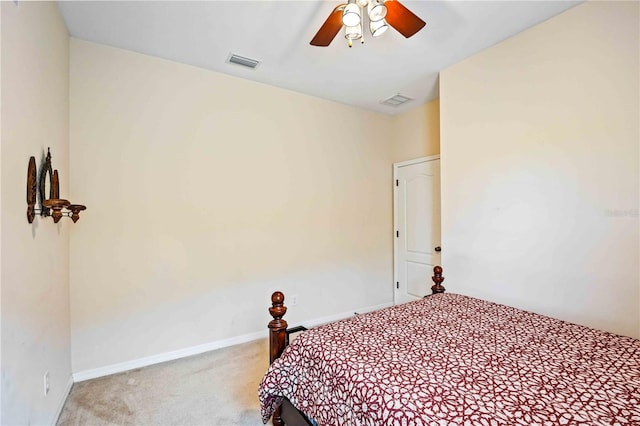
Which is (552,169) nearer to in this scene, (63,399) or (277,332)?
(277,332)

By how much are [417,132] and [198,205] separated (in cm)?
293

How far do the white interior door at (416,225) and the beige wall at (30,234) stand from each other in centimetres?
366

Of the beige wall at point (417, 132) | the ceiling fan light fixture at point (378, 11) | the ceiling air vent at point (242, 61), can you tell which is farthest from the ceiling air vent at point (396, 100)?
the ceiling fan light fixture at point (378, 11)

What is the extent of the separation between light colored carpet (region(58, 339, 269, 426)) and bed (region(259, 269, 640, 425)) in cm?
52

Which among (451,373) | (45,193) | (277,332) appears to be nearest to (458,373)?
(451,373)

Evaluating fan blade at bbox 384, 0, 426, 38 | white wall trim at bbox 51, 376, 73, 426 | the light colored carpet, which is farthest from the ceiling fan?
white wall trim at bbox 51, 376, 73, 426

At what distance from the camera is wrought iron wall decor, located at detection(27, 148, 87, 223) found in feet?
5.11

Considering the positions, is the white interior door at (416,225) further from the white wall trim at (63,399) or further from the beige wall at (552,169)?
the white wall trim at (63,399)

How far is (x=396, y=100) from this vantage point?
12.5ft

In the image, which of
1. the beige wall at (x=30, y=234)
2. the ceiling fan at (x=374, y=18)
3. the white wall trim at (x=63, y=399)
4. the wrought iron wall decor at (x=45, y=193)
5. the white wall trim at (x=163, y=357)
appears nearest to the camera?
the beige wall at (x=30, y=234)

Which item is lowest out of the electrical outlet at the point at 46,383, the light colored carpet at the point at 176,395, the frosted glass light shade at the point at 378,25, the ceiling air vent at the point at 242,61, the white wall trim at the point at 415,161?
the light colored carpet at the point at 176,395

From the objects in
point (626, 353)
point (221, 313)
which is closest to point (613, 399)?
point (626, 353)

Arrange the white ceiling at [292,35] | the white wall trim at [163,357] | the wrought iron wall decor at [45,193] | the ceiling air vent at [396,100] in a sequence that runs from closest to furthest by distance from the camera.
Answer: the wrought iron wall decor at [45,193] → the white ceiling at [292,35] → the white wall trim at [163,357] → the ceiling air vent at [396,100]

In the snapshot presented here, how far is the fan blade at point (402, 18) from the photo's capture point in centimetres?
167
